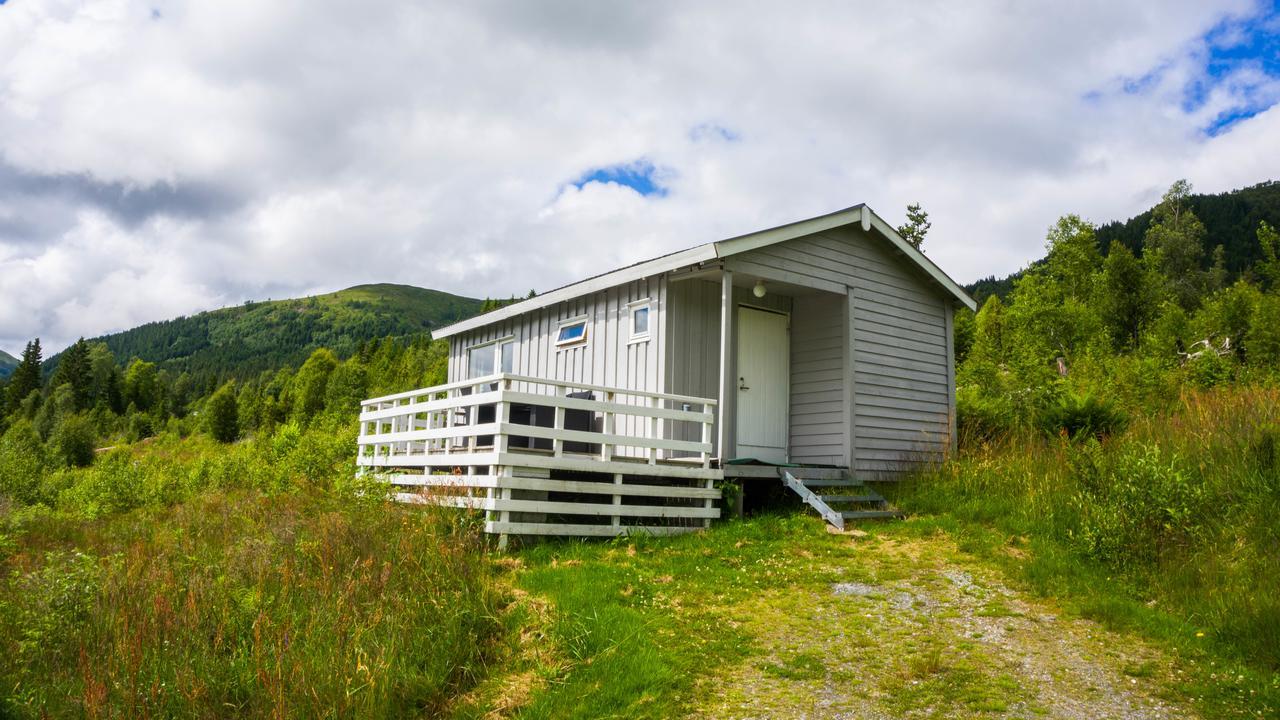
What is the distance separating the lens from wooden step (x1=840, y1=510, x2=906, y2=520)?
973 cm

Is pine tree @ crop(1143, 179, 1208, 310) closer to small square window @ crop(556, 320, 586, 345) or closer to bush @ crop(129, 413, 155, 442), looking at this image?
small square window @ crop(556, 320, 586, 345)

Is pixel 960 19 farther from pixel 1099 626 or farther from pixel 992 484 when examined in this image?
pixel 1099 626

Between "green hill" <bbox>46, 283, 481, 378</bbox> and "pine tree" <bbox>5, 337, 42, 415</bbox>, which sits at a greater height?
"green hill" <bbox>46, 283, 481, 378</bbox>

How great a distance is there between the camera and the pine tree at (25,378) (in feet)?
272

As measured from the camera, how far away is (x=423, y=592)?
6012 millimetres

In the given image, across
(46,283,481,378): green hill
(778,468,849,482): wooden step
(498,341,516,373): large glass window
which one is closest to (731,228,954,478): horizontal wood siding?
(778,468,849,482): wooden step

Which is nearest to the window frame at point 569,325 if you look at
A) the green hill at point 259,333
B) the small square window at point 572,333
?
the small square window at point 572,333

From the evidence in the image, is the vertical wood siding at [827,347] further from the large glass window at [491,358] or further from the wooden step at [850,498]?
the wooden step at [850,498]

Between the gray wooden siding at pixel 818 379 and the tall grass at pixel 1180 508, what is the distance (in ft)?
Result: 6.67

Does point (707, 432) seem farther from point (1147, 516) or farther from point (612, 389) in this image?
point (1147, 516)

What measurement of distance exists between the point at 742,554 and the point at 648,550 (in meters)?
1.00

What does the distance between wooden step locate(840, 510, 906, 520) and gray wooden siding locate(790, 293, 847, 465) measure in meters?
1.57

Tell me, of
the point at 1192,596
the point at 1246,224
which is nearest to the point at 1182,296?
the point at 1246,224

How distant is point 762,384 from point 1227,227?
201 feet
